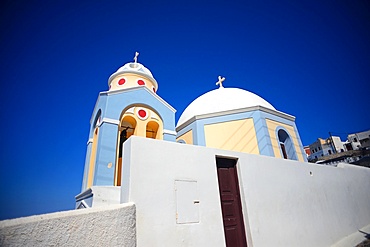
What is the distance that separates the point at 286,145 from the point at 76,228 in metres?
10.9

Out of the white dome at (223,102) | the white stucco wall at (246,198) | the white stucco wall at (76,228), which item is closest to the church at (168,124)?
the white dome at (223,102)

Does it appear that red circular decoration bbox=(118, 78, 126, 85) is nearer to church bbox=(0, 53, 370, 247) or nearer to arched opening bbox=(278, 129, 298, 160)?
church bbox=(0, 53, 370, 247)

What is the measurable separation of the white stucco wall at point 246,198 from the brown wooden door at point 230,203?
0.46 feet

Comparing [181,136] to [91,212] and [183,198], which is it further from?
[91,212]

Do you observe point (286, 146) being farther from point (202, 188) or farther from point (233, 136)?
point (202, 188)

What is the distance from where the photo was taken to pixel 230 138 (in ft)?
31.8

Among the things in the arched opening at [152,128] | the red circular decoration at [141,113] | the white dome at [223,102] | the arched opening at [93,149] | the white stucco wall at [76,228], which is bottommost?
Result: the white stucco wall at [76,228]

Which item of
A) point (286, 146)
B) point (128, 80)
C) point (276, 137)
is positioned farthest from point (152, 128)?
point (286, 146)

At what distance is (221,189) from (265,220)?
1.21m

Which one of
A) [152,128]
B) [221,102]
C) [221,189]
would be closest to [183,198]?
[221,189]

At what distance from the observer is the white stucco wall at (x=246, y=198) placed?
2.79 meters

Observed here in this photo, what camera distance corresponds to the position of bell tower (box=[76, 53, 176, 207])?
17.7 feet

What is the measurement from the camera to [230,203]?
3828 mm

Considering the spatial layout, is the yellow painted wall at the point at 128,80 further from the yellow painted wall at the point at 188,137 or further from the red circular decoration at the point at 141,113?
the yellow painted wall at the point at 188,137
